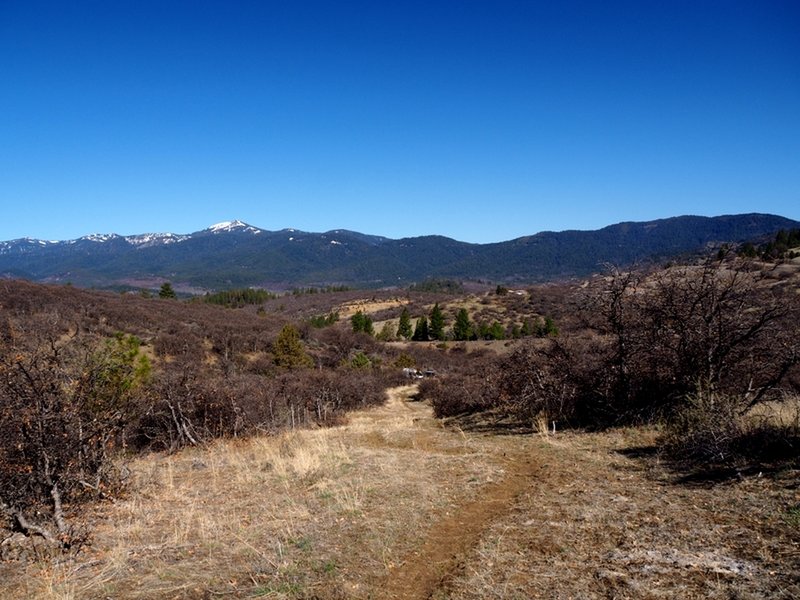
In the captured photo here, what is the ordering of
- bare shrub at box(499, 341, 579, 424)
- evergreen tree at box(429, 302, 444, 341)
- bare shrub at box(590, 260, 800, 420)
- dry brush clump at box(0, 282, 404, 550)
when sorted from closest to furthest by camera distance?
dry brush clump at box(0, 282, 404, 550) < bare shrub at box(590, 260, 800, 420) < bare shrub at box(499, 341, 579, 424) < evergreen tree at box(429, 302, 444, 341)

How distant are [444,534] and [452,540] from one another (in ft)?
0.69

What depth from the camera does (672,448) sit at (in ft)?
28.0

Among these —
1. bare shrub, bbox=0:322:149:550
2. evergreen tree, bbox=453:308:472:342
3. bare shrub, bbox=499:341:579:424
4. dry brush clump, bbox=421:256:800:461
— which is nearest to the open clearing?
bare shrub, bbox=0:322:149:550

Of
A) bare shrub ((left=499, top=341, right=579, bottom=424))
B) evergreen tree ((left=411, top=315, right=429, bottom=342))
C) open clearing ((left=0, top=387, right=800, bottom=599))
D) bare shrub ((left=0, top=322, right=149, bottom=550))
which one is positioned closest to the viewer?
open clearing ((left=0, top=387, right=800, bottom=599))

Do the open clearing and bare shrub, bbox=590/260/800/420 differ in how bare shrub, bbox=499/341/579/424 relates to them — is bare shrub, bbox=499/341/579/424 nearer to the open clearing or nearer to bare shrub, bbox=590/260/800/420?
bare shrub, bbox=590/260/800/420

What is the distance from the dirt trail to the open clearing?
2 cm

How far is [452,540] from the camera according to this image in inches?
234

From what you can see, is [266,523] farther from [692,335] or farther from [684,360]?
[692,335]

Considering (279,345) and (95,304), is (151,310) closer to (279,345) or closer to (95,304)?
(95,304)

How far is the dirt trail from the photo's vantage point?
4929mm

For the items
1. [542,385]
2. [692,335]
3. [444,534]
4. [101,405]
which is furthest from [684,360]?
[101,405]

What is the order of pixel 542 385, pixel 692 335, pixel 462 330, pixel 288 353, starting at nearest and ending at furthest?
pixel 692 335
pixel 542 385
pixel 288 353
pixel 462 330

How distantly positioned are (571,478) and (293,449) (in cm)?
591

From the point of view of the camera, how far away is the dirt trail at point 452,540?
493cm
